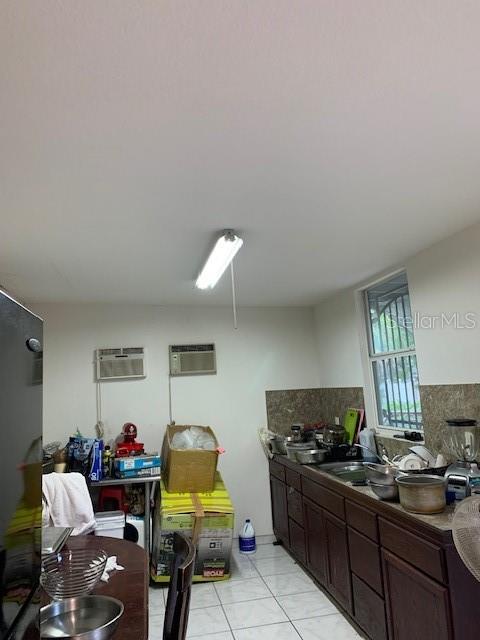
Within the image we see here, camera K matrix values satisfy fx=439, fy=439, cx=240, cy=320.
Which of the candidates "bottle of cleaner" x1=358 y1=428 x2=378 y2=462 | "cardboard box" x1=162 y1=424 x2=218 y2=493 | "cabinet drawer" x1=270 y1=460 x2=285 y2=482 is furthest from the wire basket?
"cabinet drawer" x1=270 y1=460 x2=285 y2=482

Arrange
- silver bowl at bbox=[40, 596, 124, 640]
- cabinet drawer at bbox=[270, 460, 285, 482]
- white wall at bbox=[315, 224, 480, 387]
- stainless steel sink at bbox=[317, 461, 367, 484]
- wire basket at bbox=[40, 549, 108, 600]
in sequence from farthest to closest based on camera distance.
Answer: cabinet drawer at bbox=[270, 460, 285, 482] < stainless steel sink at bbox=[317, 461, 367, 484] < white wall at bbox=[315, 224, 480, 387] < wire basket at bbox=[40, 549, 108, 600] < silver bowl at bbox=[40, 596, 124, 640]

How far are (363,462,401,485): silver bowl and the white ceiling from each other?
1440 mm

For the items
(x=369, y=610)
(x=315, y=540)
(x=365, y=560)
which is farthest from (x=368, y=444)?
(x=369, y=610)

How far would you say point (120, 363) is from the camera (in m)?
4.41

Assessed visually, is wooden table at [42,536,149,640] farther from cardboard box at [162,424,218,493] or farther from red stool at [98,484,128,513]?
red stool at [98,484,128,513]

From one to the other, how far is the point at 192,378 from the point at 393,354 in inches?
79.7

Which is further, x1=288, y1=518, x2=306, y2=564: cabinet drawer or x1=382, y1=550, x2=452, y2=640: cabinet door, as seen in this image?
x1=288, y1=518, x2=306, y2=564: cabinet drawer

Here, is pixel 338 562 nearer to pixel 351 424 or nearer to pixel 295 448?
pixel 295 448

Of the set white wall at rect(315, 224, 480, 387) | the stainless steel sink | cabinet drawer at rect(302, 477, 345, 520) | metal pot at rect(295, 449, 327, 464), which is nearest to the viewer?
white wall at rect(315, 224, 480, 387)

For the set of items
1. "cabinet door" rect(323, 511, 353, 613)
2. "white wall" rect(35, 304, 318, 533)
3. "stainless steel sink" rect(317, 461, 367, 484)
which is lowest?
"cabinet door" rect(323, 511, 353, 613)

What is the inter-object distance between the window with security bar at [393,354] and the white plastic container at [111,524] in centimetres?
236

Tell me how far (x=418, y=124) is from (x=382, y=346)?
2606 mm

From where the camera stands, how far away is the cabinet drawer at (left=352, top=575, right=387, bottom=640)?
8.07ft

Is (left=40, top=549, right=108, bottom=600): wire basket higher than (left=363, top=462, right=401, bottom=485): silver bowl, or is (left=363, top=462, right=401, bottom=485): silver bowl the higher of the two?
(left=363, top=462, right=401, bottom=485): silver bowl
